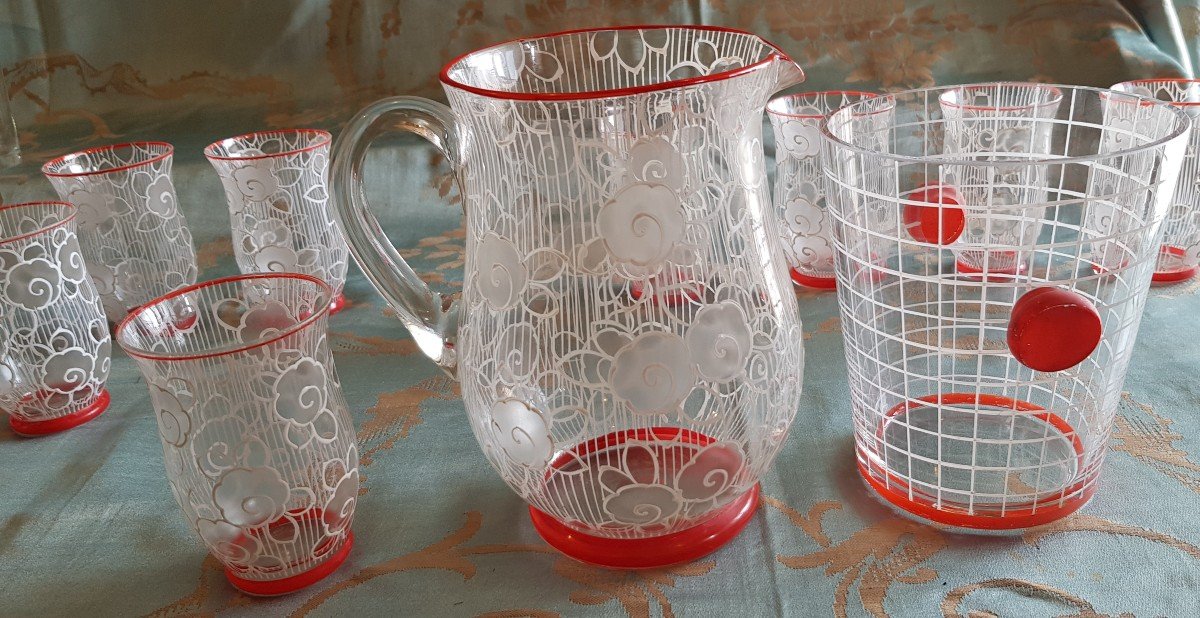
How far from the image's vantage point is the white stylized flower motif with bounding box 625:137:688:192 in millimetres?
451

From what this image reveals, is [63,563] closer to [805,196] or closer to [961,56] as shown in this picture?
[805,196]

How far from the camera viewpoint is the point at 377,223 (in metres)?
0.54

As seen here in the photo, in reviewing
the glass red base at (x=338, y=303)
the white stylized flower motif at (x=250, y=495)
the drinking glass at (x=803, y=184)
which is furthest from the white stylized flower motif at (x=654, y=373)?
the glass red base at (x=338, y=303)

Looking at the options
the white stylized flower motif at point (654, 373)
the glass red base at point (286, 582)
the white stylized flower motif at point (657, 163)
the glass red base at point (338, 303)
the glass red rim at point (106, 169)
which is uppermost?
the white stylized flower motif at point (657, 163)

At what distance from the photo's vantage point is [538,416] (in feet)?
1.64

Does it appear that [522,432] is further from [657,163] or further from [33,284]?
[33,284]

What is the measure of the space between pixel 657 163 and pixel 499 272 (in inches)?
4.0

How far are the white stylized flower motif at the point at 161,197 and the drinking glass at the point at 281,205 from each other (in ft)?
0.18

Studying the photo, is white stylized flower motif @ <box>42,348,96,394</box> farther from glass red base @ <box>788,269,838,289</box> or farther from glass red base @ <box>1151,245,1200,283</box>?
glass red base @ <box>1151,245,1200,283</box>

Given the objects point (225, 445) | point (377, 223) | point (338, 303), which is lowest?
point (338, 303)

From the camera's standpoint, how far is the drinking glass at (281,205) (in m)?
0.86

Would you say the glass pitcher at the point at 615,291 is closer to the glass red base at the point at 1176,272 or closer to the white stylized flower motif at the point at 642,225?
the white stylized flower motif at the point at 642,225

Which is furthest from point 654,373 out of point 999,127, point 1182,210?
point 1182,210

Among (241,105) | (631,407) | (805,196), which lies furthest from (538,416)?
(241,105)
